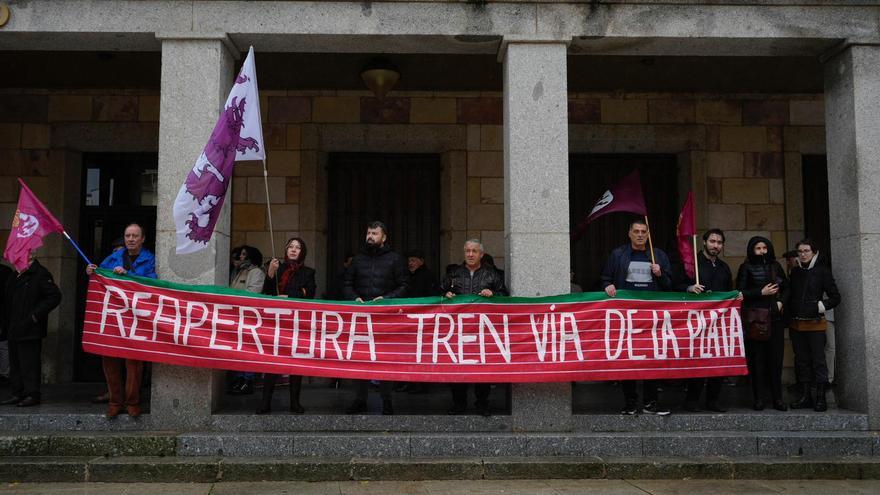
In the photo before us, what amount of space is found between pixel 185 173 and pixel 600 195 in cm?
640

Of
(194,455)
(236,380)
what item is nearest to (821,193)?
(236,380)

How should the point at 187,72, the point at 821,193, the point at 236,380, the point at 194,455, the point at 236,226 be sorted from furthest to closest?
1. the point at 821,193
2. the point at 236,226
3. the point at 236,380
4. the point at 187,72
5. the point at 194,455

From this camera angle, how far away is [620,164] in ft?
37.1

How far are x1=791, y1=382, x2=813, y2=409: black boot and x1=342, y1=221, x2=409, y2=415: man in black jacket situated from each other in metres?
4.39

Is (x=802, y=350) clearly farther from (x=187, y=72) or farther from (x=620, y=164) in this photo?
(x=187, y=72)

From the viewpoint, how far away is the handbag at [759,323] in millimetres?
7625

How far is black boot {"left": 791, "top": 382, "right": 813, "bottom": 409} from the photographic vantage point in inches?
305

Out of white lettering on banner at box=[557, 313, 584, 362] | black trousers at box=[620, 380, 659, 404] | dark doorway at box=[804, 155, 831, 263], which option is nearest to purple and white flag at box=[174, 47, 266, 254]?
white lettering on banner at box=[557, 313, 584, 362]

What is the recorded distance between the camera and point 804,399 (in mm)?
7793

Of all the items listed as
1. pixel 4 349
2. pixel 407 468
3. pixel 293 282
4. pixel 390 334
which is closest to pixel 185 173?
pixel 293 282

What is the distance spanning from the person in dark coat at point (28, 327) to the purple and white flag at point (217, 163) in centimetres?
193

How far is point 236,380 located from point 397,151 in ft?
13.6

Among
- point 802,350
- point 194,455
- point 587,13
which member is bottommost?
point 194,455

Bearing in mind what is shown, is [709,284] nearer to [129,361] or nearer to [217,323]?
[217,323]
